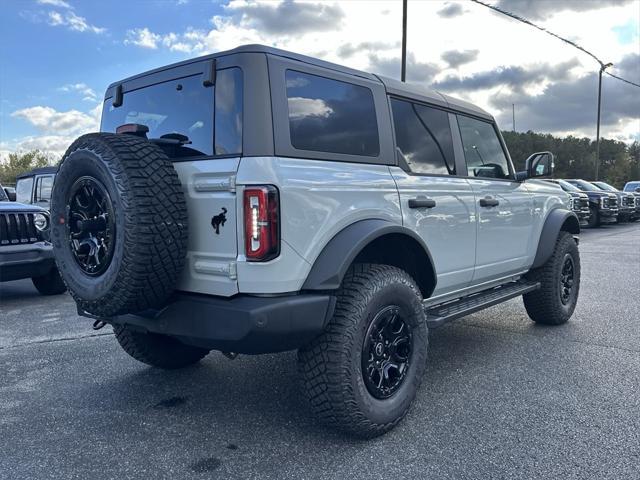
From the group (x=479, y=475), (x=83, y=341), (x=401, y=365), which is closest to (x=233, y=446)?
(x=401, y=365)

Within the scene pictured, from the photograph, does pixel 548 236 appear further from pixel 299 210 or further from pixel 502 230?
pixel 299 210

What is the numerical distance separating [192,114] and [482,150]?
2.52m

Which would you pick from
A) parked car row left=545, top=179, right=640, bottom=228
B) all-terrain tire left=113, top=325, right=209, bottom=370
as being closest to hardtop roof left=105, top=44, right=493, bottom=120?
all-terrain tire left=113, top=325, right=209, bottom=370

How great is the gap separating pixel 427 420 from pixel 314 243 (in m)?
1.30

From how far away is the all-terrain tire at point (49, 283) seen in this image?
7086 mm

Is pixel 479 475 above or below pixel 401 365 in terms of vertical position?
below

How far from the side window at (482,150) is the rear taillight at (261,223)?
7.05 ft

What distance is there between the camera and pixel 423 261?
11.2ft

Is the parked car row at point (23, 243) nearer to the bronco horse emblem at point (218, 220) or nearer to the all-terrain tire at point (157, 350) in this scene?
the all-terrain tire at point (157, 350)

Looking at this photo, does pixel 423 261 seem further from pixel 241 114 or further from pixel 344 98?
pixel 241 114

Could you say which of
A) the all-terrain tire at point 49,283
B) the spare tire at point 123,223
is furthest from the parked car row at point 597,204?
the spare tire at point 123,223

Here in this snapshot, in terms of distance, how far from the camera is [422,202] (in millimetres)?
3348

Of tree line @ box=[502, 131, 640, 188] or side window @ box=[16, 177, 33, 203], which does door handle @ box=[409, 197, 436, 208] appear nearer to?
side window @ box=[16, 177, 33, 203]

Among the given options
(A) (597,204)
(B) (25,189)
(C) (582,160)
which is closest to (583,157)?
(C) (582,160)
